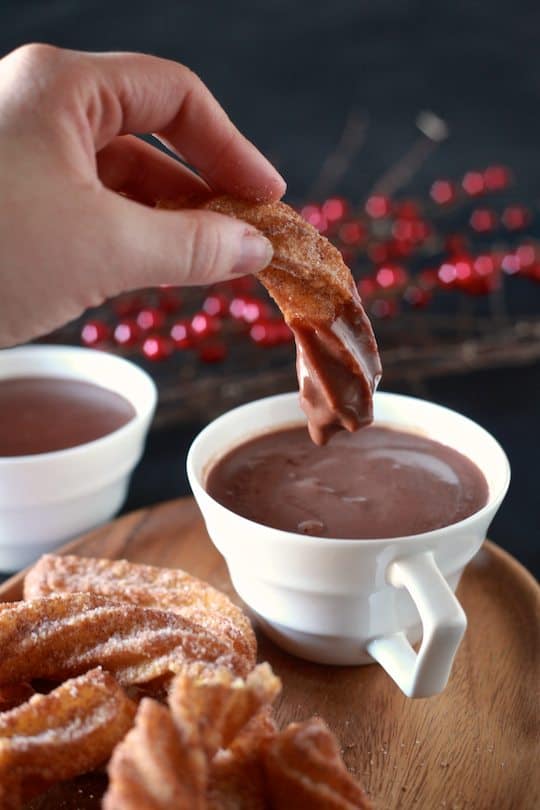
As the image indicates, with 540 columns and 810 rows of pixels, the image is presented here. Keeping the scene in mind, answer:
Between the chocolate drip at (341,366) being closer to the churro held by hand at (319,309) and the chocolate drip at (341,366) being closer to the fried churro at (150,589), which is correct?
the churro held by hand at (319,309)

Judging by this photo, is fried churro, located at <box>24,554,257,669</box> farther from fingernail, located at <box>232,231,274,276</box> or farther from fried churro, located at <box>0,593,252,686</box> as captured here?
fingernail, located at <box>232,231,274,276</box>

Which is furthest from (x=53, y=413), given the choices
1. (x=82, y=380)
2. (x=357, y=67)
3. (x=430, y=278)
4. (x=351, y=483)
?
(x=357, y=67)

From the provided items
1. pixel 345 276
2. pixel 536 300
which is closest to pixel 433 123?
pixel 536 300

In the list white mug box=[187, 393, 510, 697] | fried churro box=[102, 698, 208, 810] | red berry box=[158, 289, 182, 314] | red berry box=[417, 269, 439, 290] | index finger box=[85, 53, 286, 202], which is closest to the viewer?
fried churro box=[102, 698, 208, 810]

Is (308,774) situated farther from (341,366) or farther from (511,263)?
(511,263)

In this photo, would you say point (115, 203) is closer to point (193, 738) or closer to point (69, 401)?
point (193, 738)

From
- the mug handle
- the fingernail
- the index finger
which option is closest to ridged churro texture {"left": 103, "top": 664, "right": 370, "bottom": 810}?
the mug handle

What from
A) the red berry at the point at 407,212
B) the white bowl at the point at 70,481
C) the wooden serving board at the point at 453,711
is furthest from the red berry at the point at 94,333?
the red berry at the point at 407,212
